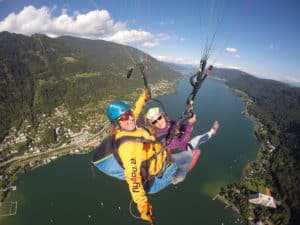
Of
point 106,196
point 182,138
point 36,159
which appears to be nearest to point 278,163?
point 106,196

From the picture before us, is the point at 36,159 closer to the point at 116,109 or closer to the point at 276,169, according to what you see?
the point at 276,169

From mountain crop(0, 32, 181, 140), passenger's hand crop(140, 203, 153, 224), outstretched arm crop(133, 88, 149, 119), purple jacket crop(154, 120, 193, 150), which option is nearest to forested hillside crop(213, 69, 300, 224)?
purple jacket crop(154, 120, 193, 150)

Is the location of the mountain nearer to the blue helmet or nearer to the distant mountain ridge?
the distant mountain ridge

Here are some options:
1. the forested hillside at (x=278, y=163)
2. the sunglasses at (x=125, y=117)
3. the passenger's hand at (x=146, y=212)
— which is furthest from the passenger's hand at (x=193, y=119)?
the forested hillside at (x=278, y=163)

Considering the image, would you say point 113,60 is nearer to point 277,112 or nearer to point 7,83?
point 7,83

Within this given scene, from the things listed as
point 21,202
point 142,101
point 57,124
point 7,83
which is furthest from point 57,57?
point 142,101

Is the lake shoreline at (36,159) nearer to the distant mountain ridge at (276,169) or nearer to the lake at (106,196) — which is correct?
the lake at (106,196)
